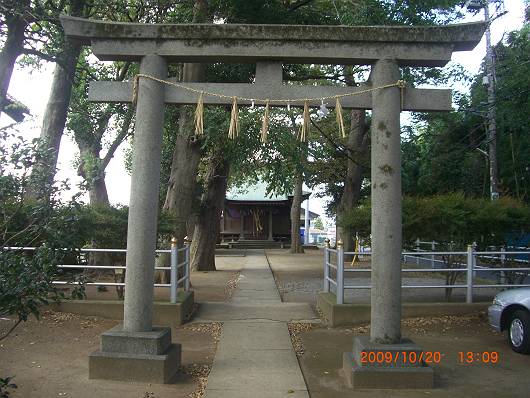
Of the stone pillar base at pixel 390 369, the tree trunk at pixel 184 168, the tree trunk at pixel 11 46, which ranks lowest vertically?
the stone pillar base at pixel 390 369

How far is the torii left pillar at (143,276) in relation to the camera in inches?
235

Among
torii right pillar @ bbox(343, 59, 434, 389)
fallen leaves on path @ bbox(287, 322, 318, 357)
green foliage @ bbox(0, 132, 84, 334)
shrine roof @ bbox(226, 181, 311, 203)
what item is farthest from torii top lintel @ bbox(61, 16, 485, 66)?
shrine roof @ bbox(226, 181, 311, 203)

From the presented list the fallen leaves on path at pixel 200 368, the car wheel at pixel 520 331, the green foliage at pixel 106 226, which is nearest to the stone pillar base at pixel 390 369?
the fallen leaves on path at pixel 200 368

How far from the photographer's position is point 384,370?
5.85 metres

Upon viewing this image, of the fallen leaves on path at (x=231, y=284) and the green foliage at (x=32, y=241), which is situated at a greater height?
A: the green foliage at (x=32, y=241)

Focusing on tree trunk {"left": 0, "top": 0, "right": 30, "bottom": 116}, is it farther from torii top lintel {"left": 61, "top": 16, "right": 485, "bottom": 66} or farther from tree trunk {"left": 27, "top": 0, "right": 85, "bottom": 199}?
torii top lintel {"left": 61, "top": 16, "right": 485, "bottom": 66}

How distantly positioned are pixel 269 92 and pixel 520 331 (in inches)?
197

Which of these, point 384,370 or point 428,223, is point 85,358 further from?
point 428,223

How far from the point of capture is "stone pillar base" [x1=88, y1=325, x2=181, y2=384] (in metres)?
5.95

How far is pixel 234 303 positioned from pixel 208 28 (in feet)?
22.0

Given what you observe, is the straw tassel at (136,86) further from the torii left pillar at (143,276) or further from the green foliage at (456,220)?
the green foliage at (456,220)

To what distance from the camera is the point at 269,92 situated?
6559mm

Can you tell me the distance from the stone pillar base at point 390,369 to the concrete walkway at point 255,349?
67 centimetres

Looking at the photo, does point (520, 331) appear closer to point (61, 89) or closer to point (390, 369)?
point (390, 369)
